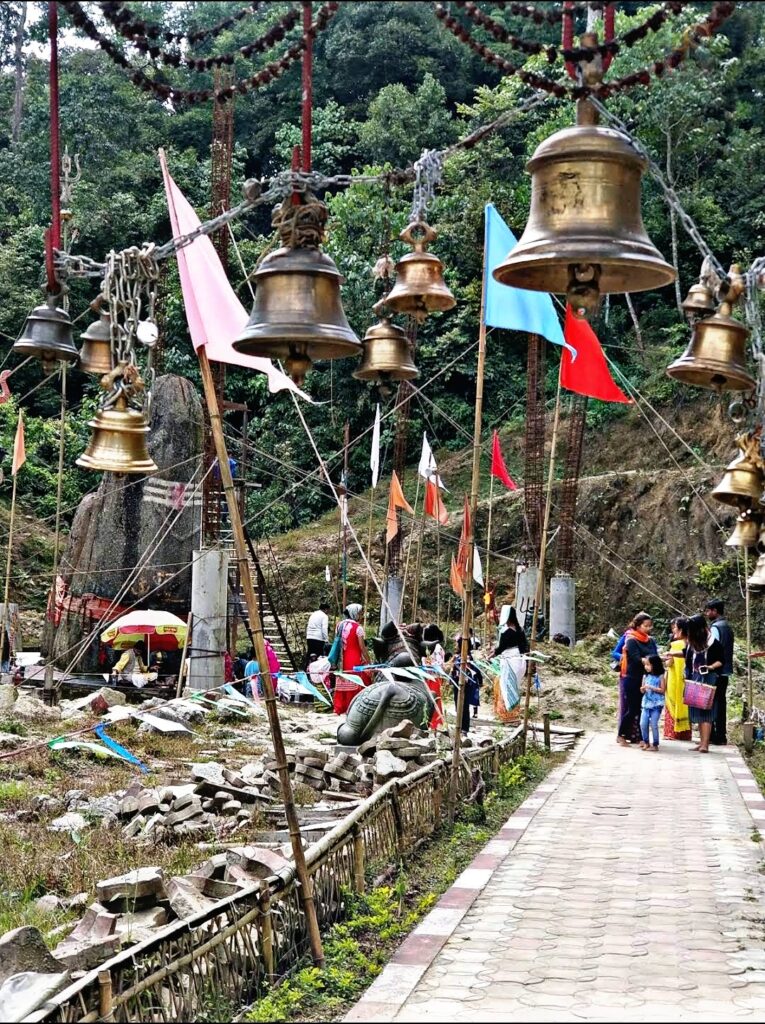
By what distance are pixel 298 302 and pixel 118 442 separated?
3.18 feet

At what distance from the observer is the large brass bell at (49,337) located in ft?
17.9

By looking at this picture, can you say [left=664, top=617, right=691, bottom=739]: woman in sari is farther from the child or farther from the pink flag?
the pink flag

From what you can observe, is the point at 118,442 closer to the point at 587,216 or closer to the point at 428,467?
the point at 587,216

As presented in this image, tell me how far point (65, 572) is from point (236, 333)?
20.1 meters

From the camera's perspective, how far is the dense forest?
110 ft

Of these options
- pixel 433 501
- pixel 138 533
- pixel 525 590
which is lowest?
pixel 525 590

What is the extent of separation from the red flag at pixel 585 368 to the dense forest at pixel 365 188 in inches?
765

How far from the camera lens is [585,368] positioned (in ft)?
39.5

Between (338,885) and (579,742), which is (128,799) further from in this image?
(579,742)

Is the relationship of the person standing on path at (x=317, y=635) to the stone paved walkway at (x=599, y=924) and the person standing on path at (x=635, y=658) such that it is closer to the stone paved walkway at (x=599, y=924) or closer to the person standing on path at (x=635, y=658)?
the person standing on path at (x=635, y=658)

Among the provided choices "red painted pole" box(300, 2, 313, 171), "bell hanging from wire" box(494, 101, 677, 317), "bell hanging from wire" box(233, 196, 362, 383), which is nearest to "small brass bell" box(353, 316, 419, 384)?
"bell hanging from wire" box(233, 196, 362, 383)

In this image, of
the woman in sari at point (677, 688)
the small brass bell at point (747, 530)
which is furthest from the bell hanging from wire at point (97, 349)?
the woman in sari at point (677, 688)

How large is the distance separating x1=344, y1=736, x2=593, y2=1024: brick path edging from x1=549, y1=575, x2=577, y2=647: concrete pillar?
1839 centimetres

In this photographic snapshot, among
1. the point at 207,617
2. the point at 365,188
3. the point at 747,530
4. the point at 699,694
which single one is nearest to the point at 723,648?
the point at 699,694
